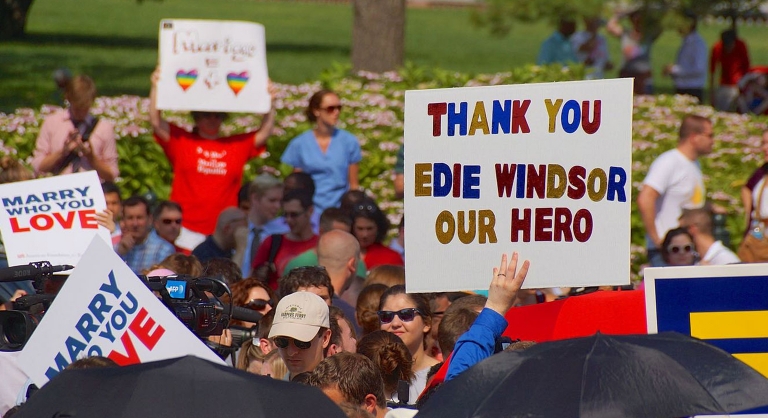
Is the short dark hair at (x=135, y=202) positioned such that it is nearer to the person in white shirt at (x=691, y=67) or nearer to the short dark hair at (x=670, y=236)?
the short dark hair at (x=670, y=236)

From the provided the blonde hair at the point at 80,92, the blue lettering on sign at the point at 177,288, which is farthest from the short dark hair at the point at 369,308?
the blonde hair at the point at 80,92

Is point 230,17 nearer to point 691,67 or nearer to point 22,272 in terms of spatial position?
point 691,67

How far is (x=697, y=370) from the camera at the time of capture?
179 inches

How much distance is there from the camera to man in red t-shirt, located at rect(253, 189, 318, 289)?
9.22 meters

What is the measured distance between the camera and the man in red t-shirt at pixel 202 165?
1046 centimetres

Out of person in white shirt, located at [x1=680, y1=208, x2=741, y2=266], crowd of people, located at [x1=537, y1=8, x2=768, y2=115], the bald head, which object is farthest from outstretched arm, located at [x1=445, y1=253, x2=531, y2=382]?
crowd of people, located at [x1=537, y1=8, x2=768, y2=115]

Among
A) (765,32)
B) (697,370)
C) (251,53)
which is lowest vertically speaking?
(697,370)

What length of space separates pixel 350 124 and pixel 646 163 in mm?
2952

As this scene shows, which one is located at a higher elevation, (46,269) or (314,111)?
(314,111)

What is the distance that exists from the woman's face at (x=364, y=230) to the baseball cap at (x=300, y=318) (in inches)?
148

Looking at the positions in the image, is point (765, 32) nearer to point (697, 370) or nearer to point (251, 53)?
point (251, 53)

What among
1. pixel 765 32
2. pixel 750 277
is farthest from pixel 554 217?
pixel 765 32

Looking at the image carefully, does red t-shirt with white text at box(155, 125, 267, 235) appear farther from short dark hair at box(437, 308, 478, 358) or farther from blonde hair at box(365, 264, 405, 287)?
short dark hair at box(437, 308, 478, 358)

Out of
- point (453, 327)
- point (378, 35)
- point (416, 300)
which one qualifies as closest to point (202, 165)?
point (416, 300)
